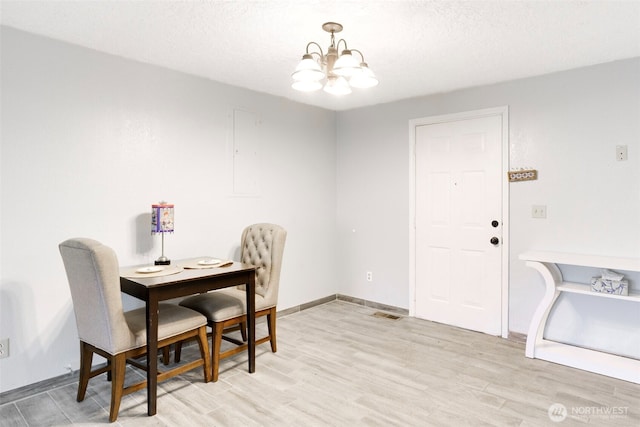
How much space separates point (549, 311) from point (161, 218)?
319cm

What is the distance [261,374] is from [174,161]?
1.86 meters

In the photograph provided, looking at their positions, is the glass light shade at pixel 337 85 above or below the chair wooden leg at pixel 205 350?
above

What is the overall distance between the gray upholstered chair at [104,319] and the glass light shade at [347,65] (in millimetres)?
1606

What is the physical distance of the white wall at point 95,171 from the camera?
252 centimetres

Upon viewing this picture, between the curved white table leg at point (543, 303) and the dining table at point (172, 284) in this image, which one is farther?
the curved white table leg at point (543, 303)

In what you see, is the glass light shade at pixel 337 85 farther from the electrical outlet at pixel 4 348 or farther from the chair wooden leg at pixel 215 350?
the electrical outlet at pixel 4 348

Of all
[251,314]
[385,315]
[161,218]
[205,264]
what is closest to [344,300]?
[385,315]

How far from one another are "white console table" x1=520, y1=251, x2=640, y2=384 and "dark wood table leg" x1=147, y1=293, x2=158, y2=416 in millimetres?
2746

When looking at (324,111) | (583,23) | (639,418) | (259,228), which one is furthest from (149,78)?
(639,418)

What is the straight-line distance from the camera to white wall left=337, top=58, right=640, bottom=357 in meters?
3.00

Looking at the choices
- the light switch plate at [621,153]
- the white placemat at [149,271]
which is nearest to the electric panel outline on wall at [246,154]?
the white placemat at [149,271]

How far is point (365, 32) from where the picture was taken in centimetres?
252

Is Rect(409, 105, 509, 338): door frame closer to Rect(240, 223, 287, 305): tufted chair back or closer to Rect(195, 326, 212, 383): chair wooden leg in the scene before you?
Rect(240, 223, 287, 305): tufted chair back

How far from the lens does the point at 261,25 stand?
2.42 m
